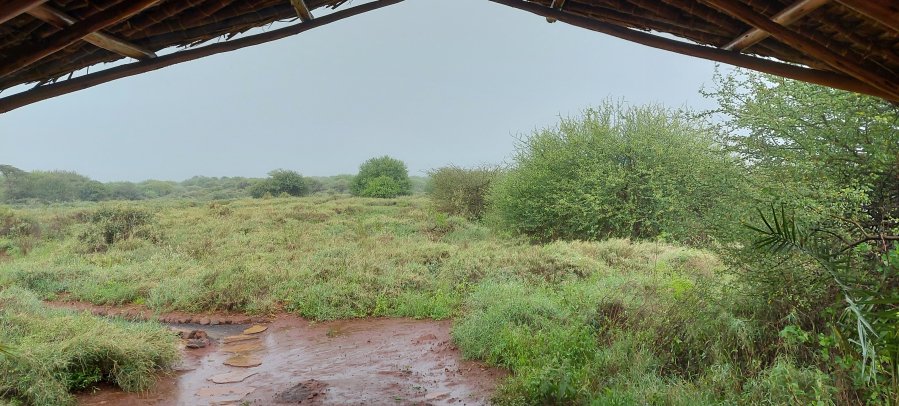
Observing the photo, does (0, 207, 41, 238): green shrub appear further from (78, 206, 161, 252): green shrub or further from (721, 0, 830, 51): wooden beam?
(721, 0, 830, 51): wooden beam

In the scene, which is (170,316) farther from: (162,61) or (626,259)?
(626,259)

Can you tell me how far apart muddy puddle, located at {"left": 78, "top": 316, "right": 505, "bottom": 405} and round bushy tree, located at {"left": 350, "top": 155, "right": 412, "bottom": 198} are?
80.4ft

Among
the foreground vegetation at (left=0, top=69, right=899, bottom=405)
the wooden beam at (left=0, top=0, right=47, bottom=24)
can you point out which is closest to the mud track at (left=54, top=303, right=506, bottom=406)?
the foreground vegetation at (left=0, top=69, right=899, bottom=405)

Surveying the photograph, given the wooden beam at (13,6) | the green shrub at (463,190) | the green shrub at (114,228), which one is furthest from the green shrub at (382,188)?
the wooden beam at (13,6)

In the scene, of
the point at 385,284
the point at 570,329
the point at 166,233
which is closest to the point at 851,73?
the point at 570,329

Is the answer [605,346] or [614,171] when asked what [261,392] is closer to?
[605,346]

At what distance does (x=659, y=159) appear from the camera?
1379 centimetres

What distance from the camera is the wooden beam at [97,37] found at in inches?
81.5

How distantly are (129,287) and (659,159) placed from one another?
12988 mm

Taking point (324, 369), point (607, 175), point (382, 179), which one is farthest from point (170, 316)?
point (382, 179)

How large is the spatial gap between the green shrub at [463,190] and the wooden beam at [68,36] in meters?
19.9

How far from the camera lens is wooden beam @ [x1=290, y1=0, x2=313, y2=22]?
8.49 ft

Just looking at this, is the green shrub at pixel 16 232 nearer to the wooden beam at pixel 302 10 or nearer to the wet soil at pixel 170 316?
the wet soil at pixel 170 316

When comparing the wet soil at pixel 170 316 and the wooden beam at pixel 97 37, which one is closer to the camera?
the wooden beam at pixel 97 37
